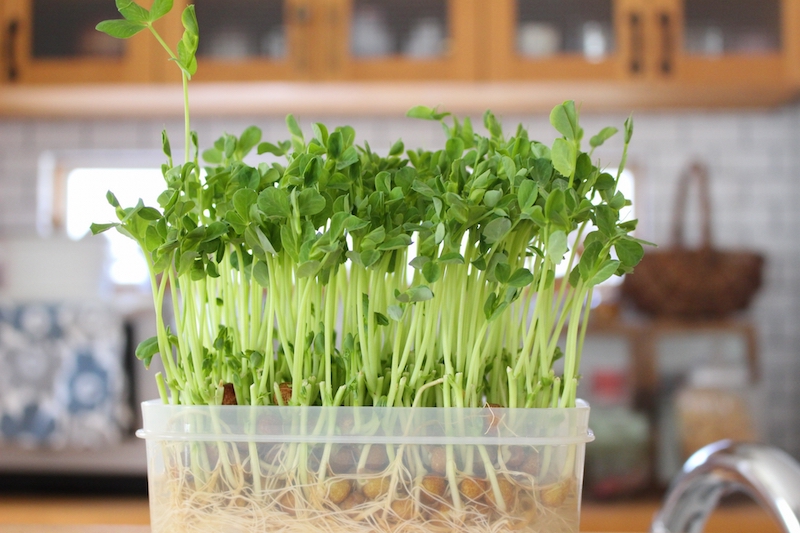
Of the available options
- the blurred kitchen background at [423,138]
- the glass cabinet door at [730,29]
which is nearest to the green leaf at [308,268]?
the blurred kitchen background at [423,138]

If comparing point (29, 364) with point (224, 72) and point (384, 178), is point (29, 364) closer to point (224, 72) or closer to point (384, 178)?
point (224, 72)

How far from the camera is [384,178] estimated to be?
0.36 meters

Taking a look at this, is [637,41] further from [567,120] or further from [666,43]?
[567,120]

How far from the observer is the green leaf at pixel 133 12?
380mm

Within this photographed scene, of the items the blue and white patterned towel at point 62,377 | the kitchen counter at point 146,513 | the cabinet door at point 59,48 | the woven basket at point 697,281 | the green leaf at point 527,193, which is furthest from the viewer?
the cabinet door at point 59,48

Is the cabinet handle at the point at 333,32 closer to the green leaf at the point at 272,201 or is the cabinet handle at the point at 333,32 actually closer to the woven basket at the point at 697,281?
the woven basket at the point at 697,281

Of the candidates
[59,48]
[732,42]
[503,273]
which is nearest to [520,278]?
[503,273]

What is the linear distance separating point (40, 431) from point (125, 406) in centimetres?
20

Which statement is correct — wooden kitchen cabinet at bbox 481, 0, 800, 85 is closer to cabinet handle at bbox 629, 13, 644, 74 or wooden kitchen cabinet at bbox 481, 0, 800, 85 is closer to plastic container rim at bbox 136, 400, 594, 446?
cabinet handle at bbox 629, 13, 644, 74

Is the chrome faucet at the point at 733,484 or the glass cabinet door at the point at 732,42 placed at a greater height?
the glass cabinet door at the point at 732,42

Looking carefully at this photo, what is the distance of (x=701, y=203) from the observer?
2.39 metres

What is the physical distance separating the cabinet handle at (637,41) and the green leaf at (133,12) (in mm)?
2055

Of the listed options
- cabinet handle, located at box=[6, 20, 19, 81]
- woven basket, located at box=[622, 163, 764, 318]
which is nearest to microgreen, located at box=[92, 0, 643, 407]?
woven basket, located at box=[622, 163, 764, 318]

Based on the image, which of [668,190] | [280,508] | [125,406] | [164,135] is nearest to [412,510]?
[280,508]
